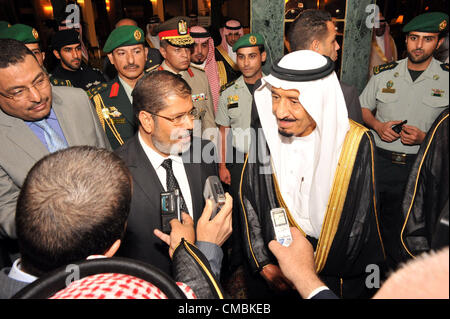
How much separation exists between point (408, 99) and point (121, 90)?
3.46 meters

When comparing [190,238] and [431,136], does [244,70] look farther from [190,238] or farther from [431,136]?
[190,238]

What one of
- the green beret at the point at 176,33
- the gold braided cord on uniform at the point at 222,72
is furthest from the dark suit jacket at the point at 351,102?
the gold braided cord on uniform at the point at 222,72

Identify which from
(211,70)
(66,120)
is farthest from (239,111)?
(66,120)

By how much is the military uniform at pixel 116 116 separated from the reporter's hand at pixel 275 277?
7.06 feet

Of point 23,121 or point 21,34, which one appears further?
point 21,34

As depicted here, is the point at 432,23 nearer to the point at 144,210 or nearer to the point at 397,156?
the point at 397,156

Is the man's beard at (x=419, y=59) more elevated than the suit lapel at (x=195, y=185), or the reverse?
the man's beard at (x=419, y=59)

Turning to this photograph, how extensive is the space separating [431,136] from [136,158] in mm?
1912

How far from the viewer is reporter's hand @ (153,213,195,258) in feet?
5.09

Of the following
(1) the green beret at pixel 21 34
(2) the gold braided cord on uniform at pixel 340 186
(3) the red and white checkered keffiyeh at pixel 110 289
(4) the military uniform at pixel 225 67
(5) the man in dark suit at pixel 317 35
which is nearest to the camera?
(3) the red and white checkered keffiyeh at pixel 110 289

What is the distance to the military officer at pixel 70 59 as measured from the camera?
4410mm

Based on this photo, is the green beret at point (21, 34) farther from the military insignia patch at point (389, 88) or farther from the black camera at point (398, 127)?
the black camera at point (398, 127)

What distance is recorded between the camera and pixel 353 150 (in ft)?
6.40

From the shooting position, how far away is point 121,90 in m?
3.46
